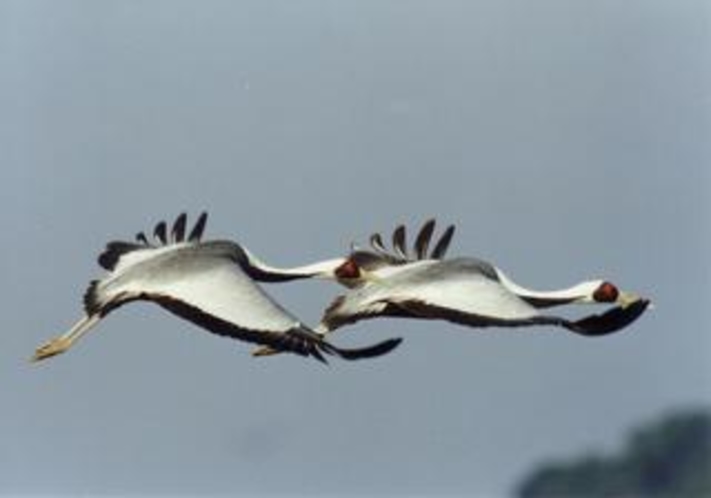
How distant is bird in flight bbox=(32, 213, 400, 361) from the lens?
1094cm

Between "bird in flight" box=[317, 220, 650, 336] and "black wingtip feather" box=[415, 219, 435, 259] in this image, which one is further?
"black wingtip feather" box=[415, 219, 435, 259]

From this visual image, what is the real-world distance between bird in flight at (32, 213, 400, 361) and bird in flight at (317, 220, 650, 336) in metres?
0.27

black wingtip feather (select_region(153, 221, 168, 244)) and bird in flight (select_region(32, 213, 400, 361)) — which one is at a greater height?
black wingtip feather (select_region(153, 221, 168, 244))

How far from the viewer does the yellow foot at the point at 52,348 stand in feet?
38.3

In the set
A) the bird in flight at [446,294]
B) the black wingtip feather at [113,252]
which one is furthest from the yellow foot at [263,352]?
the black wingtip feather at [113,252]

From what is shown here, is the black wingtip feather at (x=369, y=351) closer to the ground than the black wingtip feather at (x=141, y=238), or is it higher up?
closer to the ground

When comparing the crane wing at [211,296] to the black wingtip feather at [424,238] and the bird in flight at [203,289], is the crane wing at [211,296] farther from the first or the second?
the black wingtip feather at [424,238]

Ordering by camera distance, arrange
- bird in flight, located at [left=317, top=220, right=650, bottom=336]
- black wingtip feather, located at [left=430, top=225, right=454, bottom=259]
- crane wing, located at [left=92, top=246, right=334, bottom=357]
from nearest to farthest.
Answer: crane wing, located at [left=92, top=246, right=334, bottom=357] → bird in flight, located at [left=317, top=220, right=650, bottom=336] → black wingtip feather, located at [left=430, top=225, right=454, bottom=259]

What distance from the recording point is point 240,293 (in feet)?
36.9

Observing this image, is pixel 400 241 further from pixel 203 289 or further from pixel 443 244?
pixel 203 289

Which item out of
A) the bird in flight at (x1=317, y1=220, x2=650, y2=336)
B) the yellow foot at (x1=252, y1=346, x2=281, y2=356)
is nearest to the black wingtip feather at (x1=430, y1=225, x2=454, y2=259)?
the bird in flight at (x1=317, y1=220, x2=650, y2=336)

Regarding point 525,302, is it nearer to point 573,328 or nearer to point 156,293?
point 573,328

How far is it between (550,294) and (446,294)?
73 cm

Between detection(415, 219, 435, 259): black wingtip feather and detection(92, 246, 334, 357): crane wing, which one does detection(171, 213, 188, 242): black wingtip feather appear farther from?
detection(415, 219, 435, 259): black wingtip feather
